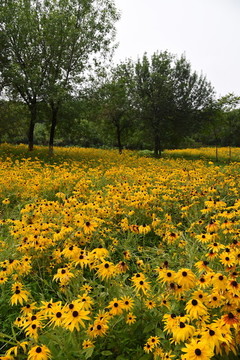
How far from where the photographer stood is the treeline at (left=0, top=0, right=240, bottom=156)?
15398 millimetres

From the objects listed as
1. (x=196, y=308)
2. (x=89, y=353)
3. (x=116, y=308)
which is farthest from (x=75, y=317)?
(x=196, y=308)

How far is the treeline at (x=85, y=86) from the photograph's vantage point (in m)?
15.4

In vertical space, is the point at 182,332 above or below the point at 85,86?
below

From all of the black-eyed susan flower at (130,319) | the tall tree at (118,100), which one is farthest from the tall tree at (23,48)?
the black-eyed susan flower at (130,319)

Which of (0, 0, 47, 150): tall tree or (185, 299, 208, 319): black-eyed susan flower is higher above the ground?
(0, 0, 47, 150): tall tree

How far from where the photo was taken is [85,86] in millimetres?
17906

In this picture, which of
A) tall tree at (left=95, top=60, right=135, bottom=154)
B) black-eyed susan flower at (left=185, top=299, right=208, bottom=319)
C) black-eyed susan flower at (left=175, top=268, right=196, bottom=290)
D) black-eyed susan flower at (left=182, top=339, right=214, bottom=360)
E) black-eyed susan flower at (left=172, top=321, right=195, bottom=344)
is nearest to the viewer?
black-eyed susan flower at (left=182, top=339, right=214, bottom=360)

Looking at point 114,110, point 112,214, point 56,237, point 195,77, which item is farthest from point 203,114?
point 56,237

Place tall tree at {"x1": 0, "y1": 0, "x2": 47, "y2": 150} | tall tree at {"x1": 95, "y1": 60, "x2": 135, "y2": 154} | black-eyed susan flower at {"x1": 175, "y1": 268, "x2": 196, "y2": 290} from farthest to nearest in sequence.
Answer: tall tree at {"x1": 95, "y1": 60, "x2": 135, "y2": 154}, tall tree at {"x1": 0, "y1": 0, "x2": 47, "y2": 150}, black-eyed susan flower at {"x1": 175, "y1": 268, "x2": 196, "y2": 290}

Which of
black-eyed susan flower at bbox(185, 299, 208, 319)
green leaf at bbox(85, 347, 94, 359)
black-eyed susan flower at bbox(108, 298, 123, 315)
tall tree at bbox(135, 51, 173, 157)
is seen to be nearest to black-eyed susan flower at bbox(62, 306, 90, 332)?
green leaf at bbox(85, 347, 94, 359)

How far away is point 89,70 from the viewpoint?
18.3 m

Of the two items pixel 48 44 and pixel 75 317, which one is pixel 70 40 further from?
pixel 75 317

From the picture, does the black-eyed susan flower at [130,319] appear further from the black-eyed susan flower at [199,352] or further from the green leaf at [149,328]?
the black-eyed susan flower at [199,352]

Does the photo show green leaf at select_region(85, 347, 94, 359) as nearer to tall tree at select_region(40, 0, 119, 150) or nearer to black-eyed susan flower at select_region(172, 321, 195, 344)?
black-eyed susan flower at select_region(172, 321, 195, 344)
